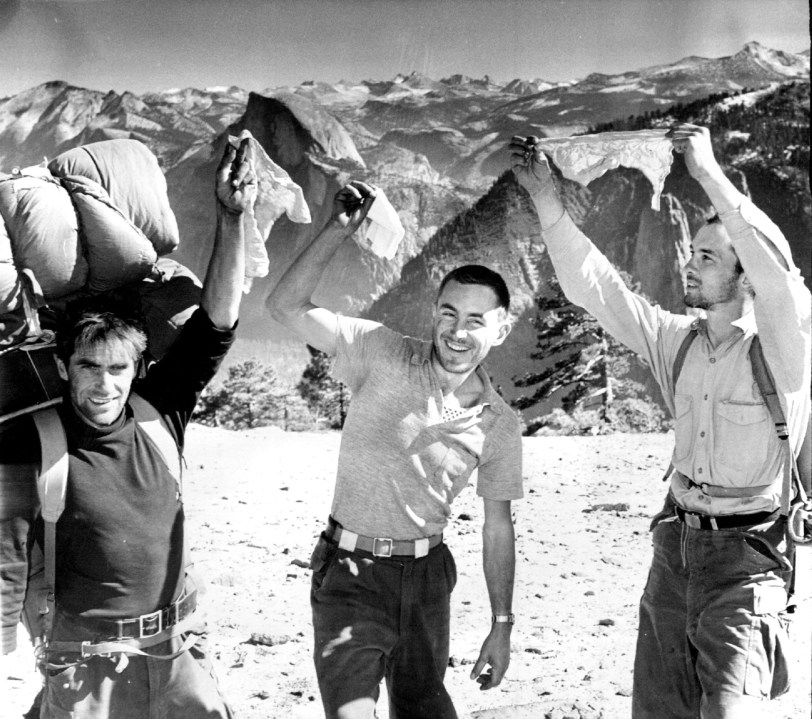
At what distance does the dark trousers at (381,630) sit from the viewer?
2.38 meters

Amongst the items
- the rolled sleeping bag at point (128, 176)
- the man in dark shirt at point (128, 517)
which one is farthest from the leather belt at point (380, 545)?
the rolled sleeping bag at point (128, 176)

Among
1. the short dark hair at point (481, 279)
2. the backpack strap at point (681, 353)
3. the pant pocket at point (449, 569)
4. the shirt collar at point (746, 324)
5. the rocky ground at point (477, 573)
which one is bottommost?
the rocky ground at point (477, 573)

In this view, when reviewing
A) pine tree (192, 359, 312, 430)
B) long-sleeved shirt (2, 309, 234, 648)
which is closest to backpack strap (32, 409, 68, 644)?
long-sleeved shirt (2, 309, 234, 648)

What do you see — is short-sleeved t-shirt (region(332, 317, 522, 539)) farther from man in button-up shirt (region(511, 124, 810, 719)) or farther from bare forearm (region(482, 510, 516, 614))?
man in button-up shirt (region(511, 124, 810, 719))

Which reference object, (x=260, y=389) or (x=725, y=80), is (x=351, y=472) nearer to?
(x=260, y=389)

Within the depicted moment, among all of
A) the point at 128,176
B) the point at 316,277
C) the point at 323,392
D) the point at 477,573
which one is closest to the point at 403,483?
the point at 316,277

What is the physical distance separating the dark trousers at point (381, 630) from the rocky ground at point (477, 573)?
1.11 metres

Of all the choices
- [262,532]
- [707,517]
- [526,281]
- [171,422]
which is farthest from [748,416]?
[526,281]

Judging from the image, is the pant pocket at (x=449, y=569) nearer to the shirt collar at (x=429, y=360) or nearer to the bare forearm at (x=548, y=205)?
the shirt collar at (x=429, y=360)

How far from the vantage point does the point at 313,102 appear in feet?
18.4

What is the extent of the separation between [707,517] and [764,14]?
3588mm

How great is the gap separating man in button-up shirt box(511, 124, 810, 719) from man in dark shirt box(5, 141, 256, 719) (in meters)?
1.03

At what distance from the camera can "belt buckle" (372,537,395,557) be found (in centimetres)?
245

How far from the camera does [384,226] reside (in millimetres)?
2881
